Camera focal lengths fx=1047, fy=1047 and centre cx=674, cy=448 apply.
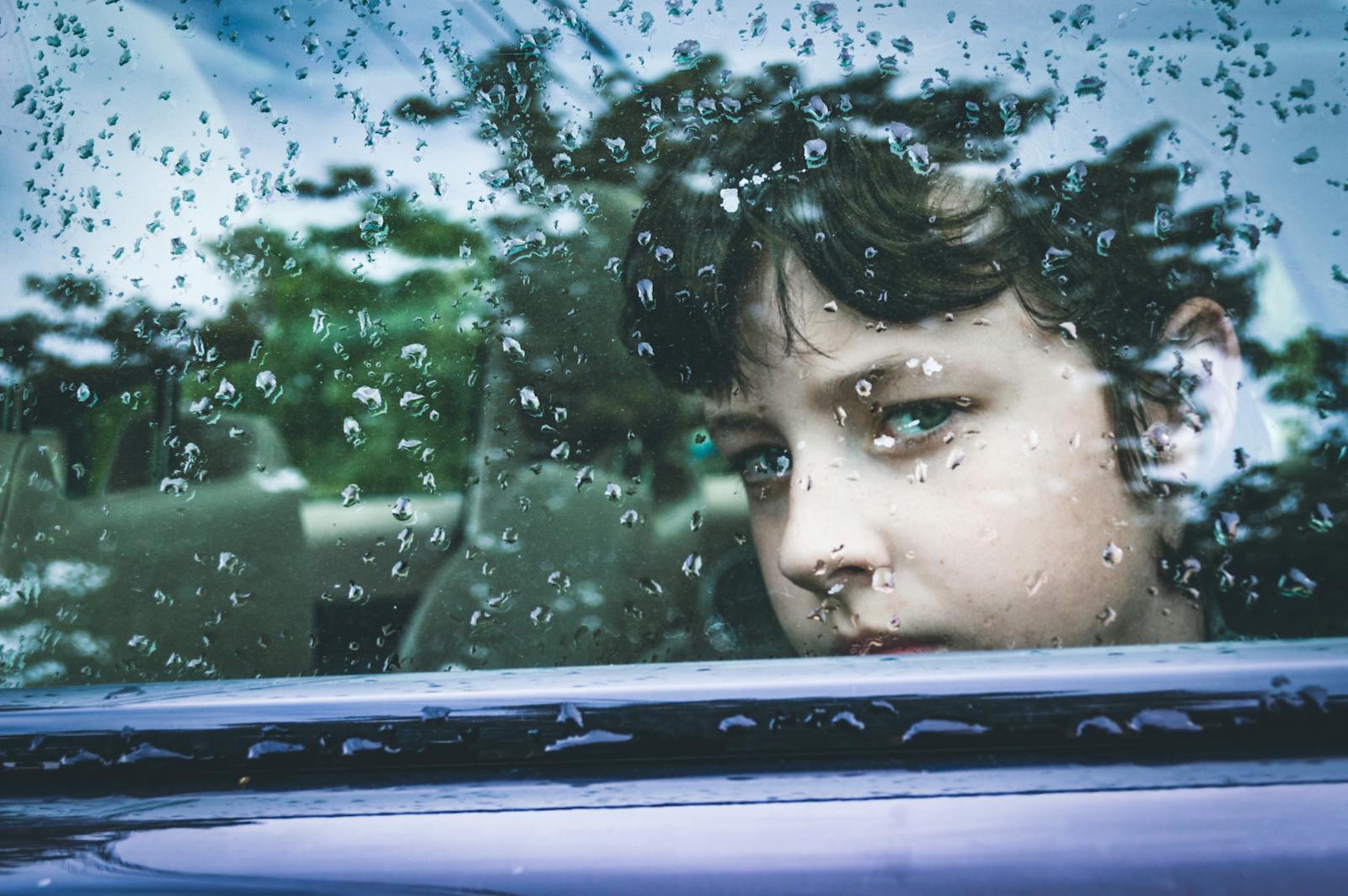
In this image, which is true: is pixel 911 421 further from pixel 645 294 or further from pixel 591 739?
pixel 591 739

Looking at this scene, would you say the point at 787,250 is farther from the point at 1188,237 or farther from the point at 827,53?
the point at 1188,237

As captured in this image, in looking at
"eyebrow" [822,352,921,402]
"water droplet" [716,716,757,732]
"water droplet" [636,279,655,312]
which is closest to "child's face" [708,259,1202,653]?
"eyebrow" [822,352,921,402]

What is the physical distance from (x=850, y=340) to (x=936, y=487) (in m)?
0.18

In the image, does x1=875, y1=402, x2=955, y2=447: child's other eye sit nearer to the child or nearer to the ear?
the child

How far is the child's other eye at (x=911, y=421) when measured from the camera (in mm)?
1086

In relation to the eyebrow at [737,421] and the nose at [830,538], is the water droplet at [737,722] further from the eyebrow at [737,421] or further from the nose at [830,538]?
the eyebrow at [737,421]

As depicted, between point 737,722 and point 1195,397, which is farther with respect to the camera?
point 1195,397

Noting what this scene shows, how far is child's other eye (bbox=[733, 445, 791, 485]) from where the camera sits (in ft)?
3.66

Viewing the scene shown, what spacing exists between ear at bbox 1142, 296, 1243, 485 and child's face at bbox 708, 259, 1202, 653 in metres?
0.05

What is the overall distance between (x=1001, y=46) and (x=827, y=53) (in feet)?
0.58

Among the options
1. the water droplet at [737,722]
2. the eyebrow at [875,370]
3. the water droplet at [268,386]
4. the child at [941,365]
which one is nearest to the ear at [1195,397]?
the child at [941,365]

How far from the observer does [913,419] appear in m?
1.10

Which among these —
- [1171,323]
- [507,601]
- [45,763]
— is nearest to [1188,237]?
[1171,323]

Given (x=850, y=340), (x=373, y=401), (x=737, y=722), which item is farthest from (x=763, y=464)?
(x=373, y=401)
